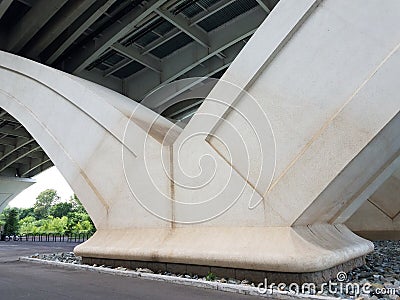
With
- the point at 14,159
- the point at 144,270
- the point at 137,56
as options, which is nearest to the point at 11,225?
the point at 14,159

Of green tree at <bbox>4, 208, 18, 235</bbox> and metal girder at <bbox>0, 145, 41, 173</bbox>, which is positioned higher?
metal girder at <bbox>0, 145, 41, 173</bbox>

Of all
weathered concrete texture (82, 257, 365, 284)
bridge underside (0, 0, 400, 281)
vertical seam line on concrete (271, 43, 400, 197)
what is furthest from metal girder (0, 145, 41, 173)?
vertical seam line on concrete (271, 43, 400, 197)

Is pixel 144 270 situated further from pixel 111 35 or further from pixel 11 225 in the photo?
pixel 11 225

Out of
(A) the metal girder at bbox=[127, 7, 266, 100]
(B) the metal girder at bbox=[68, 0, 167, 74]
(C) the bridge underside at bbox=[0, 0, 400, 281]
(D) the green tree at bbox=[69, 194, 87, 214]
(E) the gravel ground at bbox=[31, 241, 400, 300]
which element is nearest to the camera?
(E) the gravel ground at bbox=[31, 241, 400, 300]

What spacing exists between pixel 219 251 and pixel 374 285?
105 inches

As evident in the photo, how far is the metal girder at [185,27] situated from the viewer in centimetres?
1311

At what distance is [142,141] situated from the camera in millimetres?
9094

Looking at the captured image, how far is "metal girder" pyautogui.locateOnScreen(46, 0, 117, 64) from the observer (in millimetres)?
12701

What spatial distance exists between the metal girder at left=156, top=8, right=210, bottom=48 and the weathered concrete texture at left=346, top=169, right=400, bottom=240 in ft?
30.9

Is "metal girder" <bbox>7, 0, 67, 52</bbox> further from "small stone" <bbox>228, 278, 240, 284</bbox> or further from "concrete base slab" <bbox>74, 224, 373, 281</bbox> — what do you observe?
"small stone" <bbox>228, 278, 240, 284</bbox>

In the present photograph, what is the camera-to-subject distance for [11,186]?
133 ft

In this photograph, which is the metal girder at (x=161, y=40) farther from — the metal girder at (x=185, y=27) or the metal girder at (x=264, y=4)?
the metal girder at (x=264, y=4)

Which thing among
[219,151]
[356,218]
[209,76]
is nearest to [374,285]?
[219,151]

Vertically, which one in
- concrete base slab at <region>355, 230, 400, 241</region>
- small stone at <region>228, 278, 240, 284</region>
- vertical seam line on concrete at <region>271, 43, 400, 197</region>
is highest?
vertical seam line on concrete at <region>271, 43, 400, 197</region>
